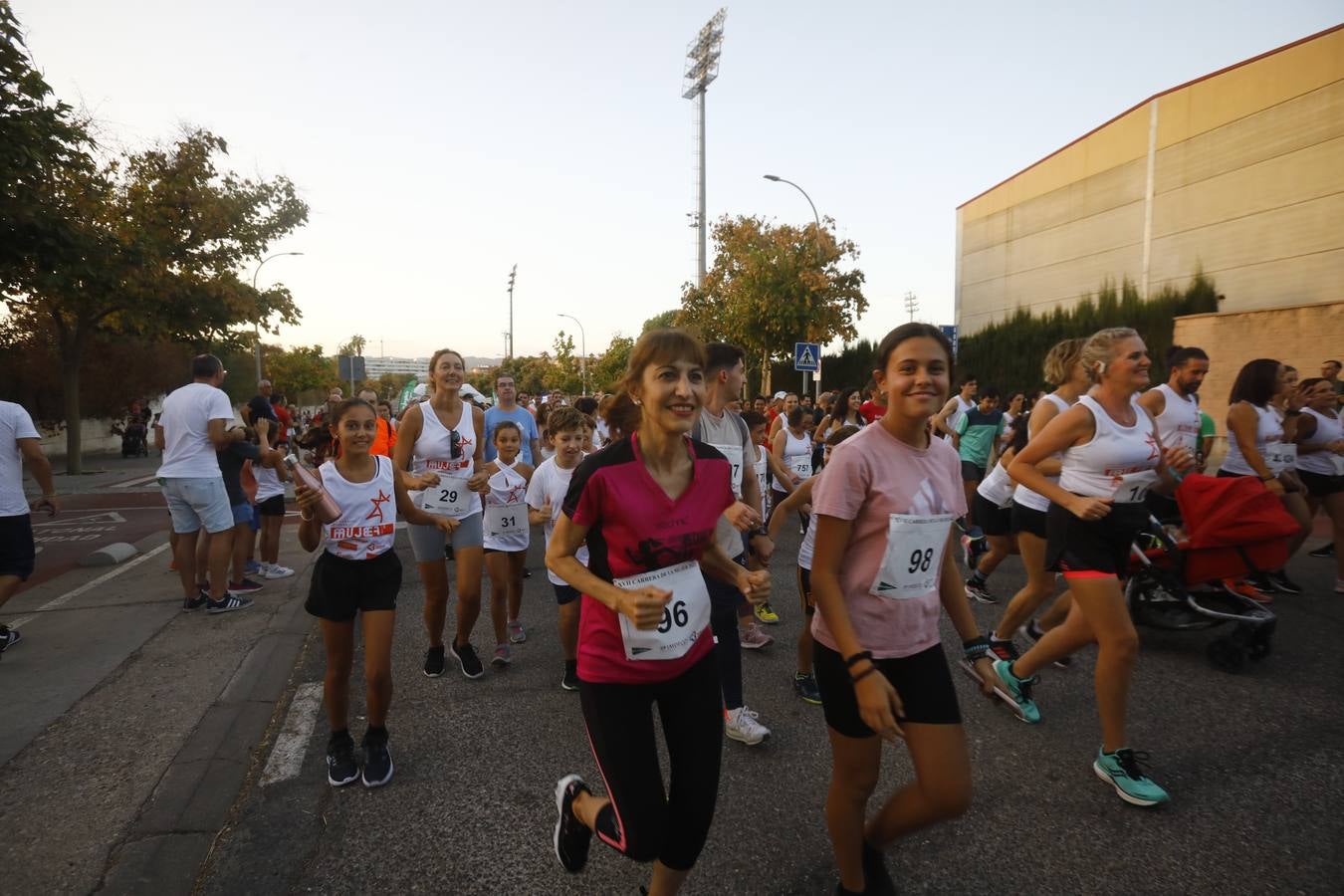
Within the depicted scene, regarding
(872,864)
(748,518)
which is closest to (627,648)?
(748,518)

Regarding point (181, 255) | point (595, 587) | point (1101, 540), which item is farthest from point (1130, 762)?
point (181, 255)

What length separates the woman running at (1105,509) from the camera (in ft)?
10.6

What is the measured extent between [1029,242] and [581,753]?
33.4 meters

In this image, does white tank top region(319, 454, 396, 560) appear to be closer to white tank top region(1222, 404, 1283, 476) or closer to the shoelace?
the shoelace

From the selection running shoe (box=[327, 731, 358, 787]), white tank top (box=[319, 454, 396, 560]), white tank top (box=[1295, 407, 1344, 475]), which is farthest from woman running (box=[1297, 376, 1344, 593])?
running shoe (box=[327, 731, 358, 787])

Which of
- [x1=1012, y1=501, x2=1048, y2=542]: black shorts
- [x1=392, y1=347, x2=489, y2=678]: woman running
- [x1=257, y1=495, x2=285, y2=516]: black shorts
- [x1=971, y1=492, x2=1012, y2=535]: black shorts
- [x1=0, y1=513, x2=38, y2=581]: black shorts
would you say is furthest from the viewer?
[x1=257, y1=495, x2=285, y2=516]: black shorts

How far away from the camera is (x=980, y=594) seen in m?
6.45

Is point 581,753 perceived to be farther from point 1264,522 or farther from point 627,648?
point 1264,522

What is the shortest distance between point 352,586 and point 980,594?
5.20 metres

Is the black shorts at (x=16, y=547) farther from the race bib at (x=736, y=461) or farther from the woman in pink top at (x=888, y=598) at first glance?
the woman in pink top at (x=888, y=598)

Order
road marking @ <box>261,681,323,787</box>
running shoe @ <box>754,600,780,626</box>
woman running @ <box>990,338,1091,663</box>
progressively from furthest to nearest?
1. running shoe @ <box>754,600,780,626</box>
2. woman running @ <box>990,338,1091,663</box>
3. road marking @ <box>261,681,323,787</box>

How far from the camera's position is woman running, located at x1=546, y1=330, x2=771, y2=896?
2.25m

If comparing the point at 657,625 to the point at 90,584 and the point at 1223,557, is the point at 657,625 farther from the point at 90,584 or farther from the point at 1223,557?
the point at 90,584

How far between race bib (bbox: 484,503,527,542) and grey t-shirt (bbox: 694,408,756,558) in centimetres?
179
